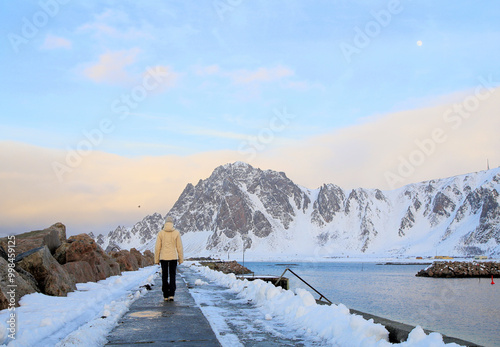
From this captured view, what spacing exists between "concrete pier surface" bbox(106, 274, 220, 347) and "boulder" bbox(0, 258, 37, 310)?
2.90 metres

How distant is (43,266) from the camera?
557 inches

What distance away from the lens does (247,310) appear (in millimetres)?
11695

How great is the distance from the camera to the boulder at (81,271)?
1889 cm

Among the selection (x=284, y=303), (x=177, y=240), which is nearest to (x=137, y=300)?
(x=177, y=240)

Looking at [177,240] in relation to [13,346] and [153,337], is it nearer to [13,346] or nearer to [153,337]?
[153,337]

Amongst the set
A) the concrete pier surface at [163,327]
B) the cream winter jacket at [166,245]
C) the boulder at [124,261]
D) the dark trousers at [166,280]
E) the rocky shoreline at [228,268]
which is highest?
the cream winter jacket at [166,245]

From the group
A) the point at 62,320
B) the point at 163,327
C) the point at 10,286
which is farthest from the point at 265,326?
the point at 10,286

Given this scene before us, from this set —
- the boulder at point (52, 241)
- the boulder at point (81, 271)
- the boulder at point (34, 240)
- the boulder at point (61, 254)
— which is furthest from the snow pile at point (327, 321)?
the boulder at point (61, 254)

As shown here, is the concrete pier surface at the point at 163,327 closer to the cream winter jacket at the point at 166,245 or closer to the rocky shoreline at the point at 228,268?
the cream winter jacket at the point at 166,245

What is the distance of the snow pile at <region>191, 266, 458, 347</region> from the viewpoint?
21.3 ft

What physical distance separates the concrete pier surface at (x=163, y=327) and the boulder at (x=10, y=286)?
2900mm

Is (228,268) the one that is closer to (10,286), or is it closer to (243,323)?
(10,286)

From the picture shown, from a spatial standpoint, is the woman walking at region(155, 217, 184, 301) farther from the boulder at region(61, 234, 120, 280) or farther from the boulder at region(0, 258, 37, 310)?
the boulder at region(61, 234, 120, 280)

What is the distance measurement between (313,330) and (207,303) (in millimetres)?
5556
